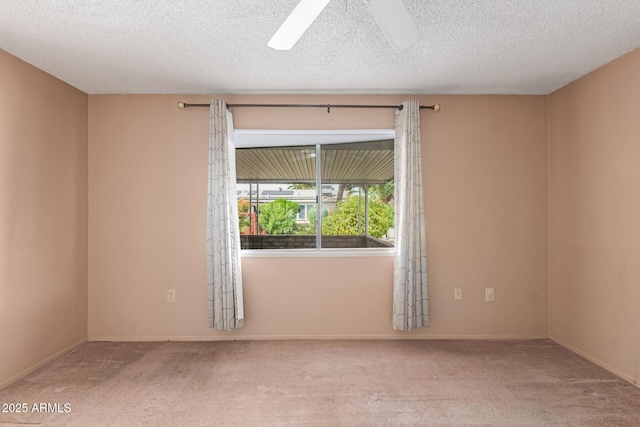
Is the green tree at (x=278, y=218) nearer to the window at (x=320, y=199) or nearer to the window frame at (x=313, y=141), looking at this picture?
the window at (x=320, y=199)

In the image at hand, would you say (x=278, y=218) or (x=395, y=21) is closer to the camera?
(x=395, y=21)

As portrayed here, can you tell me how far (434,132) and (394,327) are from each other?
1.84 metres

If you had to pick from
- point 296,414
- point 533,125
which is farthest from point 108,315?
point 533,125

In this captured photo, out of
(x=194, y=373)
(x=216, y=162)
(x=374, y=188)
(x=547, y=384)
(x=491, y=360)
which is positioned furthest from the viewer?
(x=374, y=188)

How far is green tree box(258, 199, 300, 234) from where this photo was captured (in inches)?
146

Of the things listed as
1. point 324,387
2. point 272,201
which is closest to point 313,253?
point 272,201

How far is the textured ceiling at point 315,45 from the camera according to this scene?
2.11 metres

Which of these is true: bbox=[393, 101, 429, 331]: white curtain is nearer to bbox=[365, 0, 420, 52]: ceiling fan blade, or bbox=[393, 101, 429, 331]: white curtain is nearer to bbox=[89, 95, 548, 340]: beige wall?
bbox=[89, 95, 548, 340]: beige wall

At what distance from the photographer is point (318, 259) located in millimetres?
3584

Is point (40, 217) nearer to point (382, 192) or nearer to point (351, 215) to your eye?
point (351, 215)

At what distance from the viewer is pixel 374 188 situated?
3.71 m

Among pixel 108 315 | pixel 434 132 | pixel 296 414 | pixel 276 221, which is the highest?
pixel 434 132

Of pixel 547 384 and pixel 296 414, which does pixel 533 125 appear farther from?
pixel 296 414

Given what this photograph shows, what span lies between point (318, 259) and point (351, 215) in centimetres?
54
